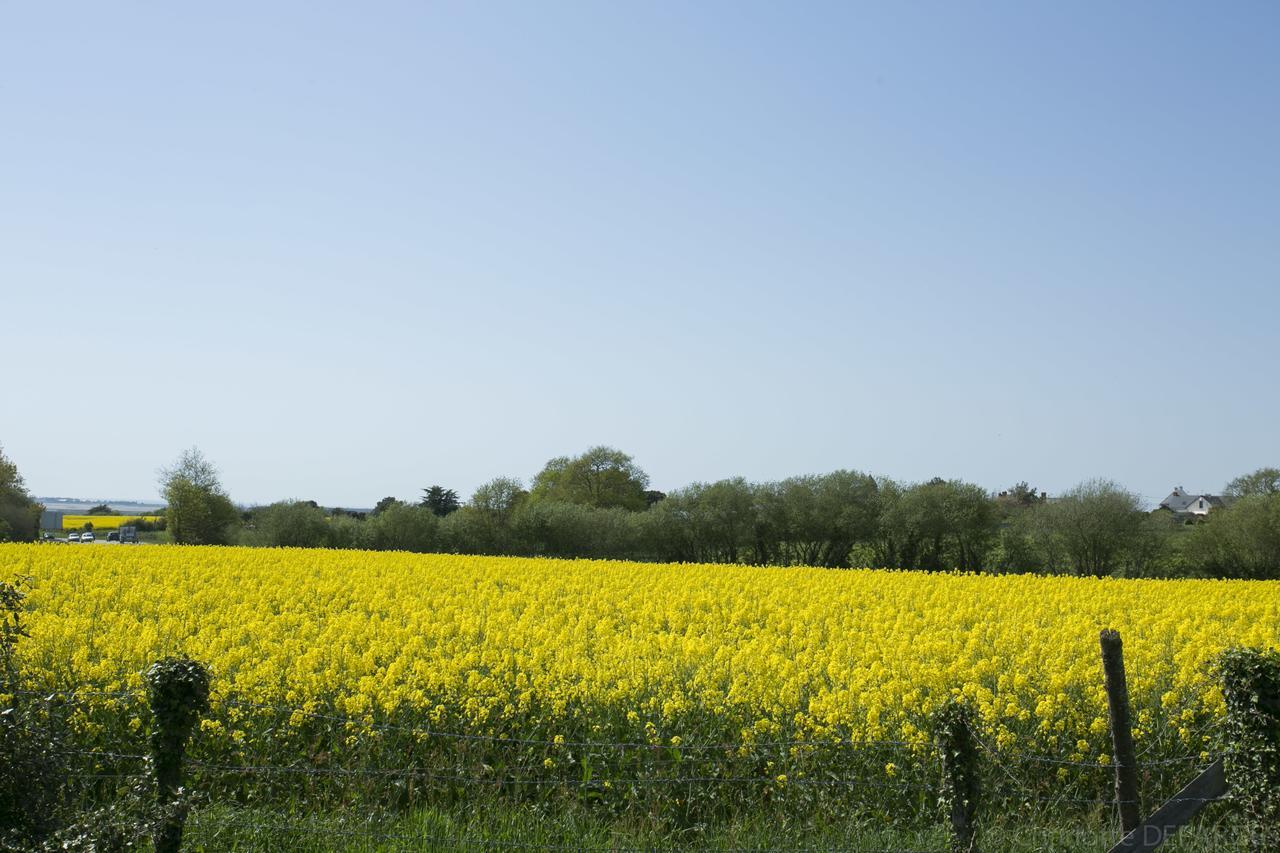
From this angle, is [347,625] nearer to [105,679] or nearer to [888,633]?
[105,679]

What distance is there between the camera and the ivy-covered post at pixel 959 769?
5.83 m

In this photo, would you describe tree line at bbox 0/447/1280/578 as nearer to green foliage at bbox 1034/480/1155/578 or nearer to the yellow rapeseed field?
green foliage at bbox 1034/480/1155/578

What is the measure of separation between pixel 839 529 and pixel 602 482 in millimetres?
32031

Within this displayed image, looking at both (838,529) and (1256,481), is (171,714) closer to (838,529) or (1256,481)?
(838,529)

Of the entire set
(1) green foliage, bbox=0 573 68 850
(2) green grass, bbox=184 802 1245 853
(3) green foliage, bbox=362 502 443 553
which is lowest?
(2) green grass, bbox=184 802 1245 853

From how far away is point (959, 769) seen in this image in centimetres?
583

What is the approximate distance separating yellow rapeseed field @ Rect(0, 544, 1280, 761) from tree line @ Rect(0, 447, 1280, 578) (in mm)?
32574

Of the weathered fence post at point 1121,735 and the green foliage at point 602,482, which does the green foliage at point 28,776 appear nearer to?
the weathered fence post at point 1121,735

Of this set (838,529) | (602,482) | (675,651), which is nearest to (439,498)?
(602,482)

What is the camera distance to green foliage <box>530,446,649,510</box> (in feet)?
276

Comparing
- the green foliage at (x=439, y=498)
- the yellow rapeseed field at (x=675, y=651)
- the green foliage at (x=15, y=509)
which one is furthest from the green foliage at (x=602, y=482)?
the yellow rapeseed field at (x=675, y=651)

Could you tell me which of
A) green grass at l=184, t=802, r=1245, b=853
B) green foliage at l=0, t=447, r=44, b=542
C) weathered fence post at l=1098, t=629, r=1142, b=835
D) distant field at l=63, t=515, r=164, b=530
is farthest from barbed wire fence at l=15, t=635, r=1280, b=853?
distant field at l=63, t=515, r=164, b=530

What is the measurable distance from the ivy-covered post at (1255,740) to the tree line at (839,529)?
47.8 m

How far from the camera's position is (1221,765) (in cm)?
602
